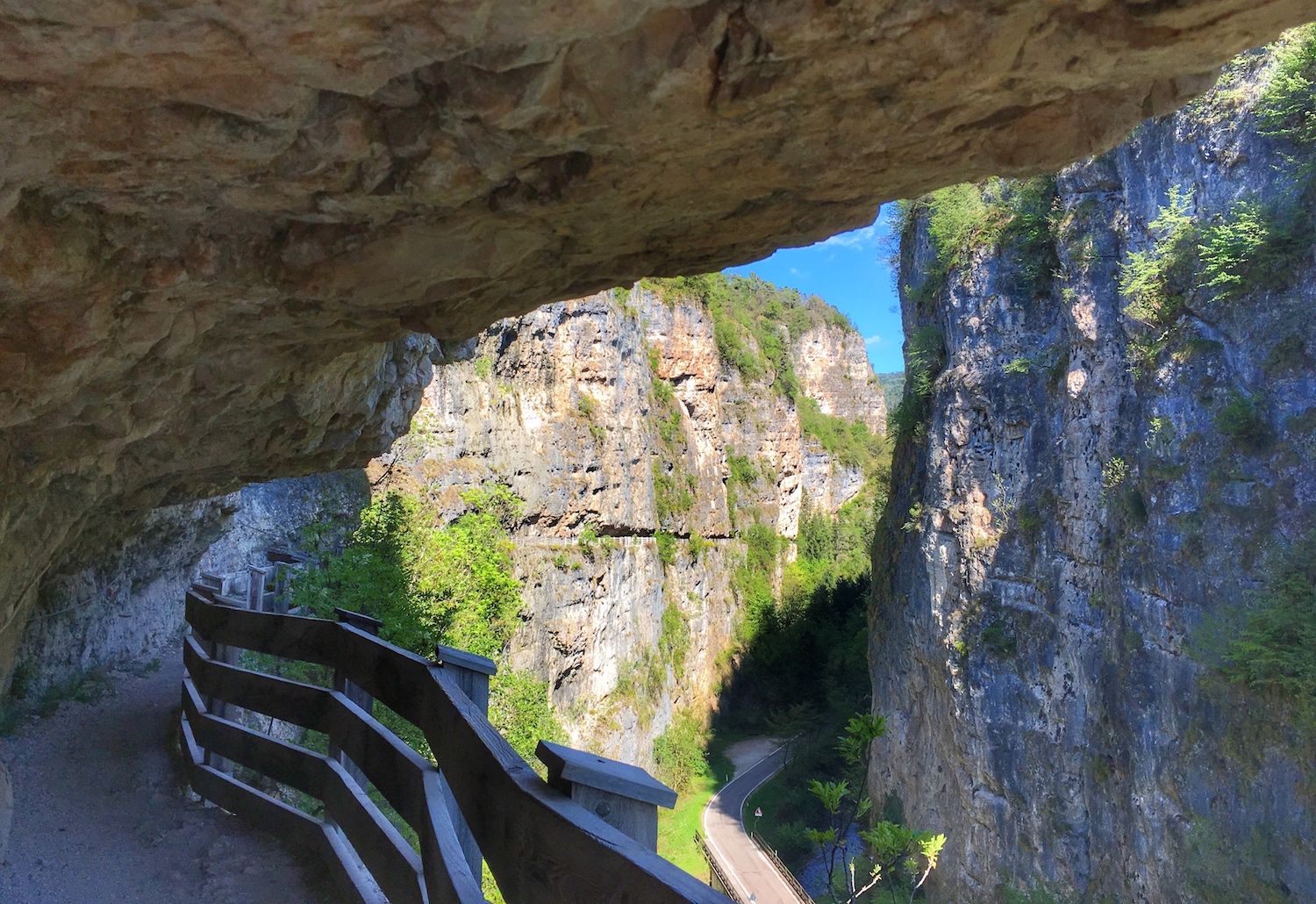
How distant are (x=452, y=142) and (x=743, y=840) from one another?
79.0 ft

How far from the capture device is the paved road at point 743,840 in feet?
60.7

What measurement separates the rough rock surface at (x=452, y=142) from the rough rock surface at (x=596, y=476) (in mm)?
10666

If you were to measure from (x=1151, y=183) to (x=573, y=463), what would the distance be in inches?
532

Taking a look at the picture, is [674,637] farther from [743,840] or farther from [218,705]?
[218,705]

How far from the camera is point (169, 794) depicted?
12.8 ft

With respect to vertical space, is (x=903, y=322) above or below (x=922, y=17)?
above

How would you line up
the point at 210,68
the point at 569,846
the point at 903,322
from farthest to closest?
1. the point at 903,322
2. the point at 210,68
3. the point at 569,846

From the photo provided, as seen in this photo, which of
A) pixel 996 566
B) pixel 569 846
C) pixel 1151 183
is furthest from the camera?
pixel 996 566

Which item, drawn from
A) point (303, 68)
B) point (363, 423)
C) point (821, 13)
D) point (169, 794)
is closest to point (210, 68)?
point (303, 68)

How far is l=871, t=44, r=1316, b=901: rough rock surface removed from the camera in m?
11.4

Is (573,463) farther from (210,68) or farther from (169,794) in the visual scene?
(210,68)

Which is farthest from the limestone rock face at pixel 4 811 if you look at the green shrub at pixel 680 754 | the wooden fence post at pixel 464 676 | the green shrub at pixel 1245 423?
the green shrub at pixel 680 754

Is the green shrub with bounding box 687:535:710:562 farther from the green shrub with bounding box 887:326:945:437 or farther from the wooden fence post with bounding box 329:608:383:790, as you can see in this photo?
the wooden fence post with bounding box 329:608:383:790

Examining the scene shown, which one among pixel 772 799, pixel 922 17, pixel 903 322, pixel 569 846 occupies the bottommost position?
pixel 772 799
